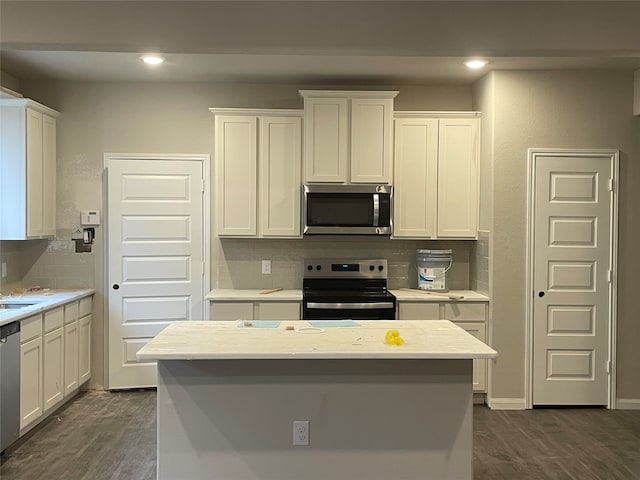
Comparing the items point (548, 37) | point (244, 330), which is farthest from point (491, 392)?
point (548, 37)

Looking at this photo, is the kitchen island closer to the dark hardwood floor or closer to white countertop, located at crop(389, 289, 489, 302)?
the dark hardwood floor

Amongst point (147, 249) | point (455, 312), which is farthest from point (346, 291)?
point (147, 249)

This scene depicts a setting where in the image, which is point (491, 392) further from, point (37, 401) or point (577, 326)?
point (37, 401)

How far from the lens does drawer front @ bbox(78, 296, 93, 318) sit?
15.8 ft

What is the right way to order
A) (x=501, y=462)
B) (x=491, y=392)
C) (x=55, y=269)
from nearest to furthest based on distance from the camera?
(x=501, y=462), (x=491, y=392), (x=55, y=269)

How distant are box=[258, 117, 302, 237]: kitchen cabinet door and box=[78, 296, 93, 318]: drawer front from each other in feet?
5.23

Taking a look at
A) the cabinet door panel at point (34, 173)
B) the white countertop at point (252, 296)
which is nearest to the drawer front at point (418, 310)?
the white countertop at point (252, 296)

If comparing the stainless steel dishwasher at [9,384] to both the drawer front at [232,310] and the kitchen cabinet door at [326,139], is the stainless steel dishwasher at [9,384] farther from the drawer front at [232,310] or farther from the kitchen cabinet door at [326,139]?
the kitchen cabinet door at [326,139]

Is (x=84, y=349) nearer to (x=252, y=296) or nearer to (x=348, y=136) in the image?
(x=252, y=296)

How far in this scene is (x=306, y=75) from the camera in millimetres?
4867

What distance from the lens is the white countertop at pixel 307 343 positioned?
269 centimetres

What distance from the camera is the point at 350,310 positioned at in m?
4.59

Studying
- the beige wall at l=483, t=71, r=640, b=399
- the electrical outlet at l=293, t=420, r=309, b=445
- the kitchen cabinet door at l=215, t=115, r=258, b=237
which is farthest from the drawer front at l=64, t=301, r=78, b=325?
the beige wall at l=483, t=71, r=640, b=399

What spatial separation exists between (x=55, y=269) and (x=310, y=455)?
322 cm
